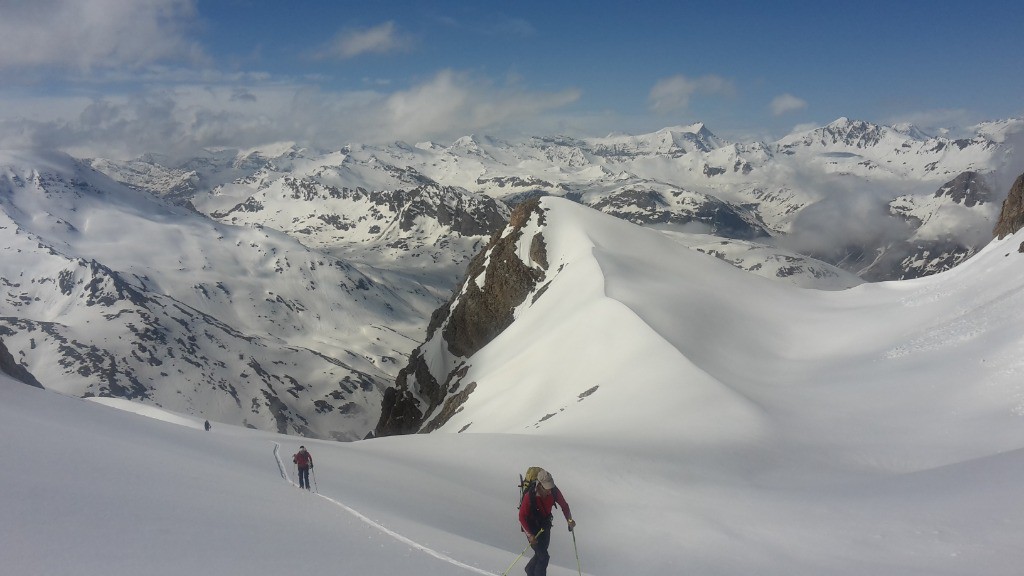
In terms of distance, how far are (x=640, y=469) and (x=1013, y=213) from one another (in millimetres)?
78405

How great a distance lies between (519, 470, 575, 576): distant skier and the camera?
39.2ft

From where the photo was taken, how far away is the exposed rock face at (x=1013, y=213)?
234 ft

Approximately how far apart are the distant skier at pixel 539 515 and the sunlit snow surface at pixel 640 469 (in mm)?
931

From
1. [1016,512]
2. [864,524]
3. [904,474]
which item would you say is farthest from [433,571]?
[904,474]

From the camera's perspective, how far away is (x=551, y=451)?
2766cm

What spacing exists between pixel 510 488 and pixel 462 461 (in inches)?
183

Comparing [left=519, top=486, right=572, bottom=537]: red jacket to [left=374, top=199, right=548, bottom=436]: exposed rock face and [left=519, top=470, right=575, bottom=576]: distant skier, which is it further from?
[left=374, top=199, right=548, bottom=436]: exposed rock face

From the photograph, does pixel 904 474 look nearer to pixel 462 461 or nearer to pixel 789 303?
pixel 462 461

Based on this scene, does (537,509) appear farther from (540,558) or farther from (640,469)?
(640,469)

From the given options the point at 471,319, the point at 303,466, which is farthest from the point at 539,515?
the point at 471,319

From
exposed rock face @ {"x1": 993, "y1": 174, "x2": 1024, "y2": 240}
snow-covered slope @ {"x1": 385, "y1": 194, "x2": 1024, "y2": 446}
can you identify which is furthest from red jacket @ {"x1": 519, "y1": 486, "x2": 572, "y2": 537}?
exposed rock face @ {"x1": 993, "y1": 174, "x2": 1024, "y2": 240}

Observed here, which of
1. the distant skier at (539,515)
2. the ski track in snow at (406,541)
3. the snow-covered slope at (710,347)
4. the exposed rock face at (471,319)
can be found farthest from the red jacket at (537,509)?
the exposed rock face at (471,319)

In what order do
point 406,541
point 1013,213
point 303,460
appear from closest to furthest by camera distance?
point 406,541 < point 303,460 < point 1013,213

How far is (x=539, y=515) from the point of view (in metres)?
12.1
